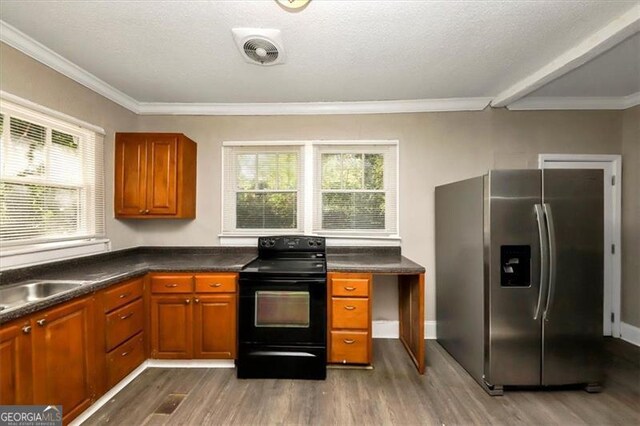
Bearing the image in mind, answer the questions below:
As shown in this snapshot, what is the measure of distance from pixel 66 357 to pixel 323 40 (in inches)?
108

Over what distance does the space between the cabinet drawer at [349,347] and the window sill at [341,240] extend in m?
1.00


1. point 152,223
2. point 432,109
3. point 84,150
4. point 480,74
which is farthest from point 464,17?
point 152,223

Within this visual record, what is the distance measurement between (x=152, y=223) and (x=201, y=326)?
58.6 inches

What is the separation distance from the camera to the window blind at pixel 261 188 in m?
3.14

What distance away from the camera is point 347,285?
2.38m

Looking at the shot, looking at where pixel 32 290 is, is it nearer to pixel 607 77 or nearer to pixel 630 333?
pixel 607 77

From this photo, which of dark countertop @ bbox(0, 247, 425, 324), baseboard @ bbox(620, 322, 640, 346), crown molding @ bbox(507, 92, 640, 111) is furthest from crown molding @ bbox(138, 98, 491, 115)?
baseboard @ bbox(620, 322, 640, 346)

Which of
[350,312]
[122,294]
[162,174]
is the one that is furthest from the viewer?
[162,174]

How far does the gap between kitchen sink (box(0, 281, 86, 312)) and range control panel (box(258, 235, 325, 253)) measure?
1517 mm

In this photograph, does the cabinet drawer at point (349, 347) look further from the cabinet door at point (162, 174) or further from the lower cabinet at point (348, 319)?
the cabinet door at point (162, 174)

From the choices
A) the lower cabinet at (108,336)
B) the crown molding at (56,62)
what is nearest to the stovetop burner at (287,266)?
the lower cabinet at (108,336)

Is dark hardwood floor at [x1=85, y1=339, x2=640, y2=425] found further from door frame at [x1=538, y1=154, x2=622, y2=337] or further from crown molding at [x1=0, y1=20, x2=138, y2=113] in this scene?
crown molding at [x1=0, y1=20, x2=138, y2=113]

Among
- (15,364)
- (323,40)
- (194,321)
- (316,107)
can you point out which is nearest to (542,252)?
(323,40)

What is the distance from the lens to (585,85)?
2674mm
